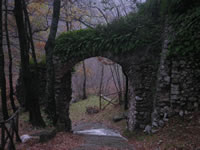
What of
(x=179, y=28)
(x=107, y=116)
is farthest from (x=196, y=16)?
(x=107, y=116)

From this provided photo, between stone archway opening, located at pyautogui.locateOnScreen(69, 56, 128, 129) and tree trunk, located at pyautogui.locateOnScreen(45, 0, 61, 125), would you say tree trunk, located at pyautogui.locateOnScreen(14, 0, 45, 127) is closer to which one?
tree trunk, located at pyautogui.locateOnScreen(45, 0, 61, 125)

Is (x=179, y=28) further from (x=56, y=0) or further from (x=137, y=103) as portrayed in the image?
(x=56, y=0)

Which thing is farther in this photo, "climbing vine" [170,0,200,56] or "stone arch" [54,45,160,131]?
"stone arch" [54,45,160,131]

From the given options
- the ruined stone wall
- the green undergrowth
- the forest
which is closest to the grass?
the forest

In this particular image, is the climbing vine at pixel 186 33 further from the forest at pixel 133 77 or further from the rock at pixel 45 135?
the rock at pixel 45 135

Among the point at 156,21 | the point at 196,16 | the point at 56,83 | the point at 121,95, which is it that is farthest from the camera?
the point at 121,95

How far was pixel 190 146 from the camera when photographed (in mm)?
3398

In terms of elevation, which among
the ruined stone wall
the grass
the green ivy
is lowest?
the grass

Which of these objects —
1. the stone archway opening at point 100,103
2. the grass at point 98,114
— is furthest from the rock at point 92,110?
the grass at point 98,114

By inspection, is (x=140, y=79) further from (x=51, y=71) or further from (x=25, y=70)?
(x=25, y=70)

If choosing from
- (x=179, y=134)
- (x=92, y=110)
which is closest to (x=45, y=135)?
(x=179, y=134)

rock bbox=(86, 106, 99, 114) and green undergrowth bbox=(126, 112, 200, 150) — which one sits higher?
green undergrowth bbox=(126, 112, 200, 150)

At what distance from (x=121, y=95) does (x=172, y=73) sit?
8.33 meters

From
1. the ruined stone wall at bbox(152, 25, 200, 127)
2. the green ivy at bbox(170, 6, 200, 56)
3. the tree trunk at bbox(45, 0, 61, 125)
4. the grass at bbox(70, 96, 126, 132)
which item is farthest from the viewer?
the grass at bbox(70, 96, 126, 132)
